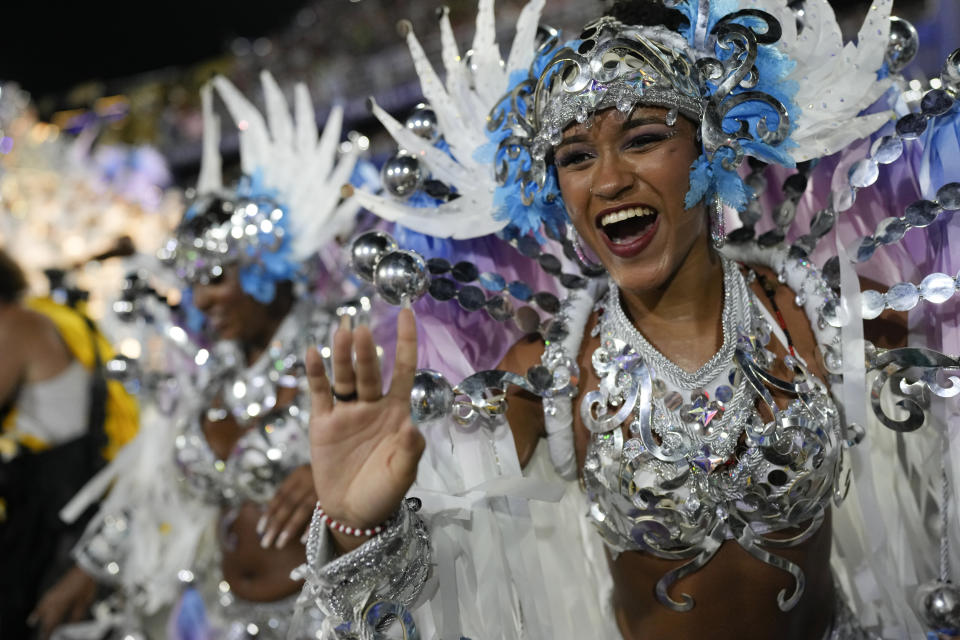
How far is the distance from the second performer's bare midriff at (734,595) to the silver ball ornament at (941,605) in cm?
17

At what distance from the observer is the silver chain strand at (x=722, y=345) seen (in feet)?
5.42

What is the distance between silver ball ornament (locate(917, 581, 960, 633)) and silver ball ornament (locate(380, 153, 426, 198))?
3.95 ft

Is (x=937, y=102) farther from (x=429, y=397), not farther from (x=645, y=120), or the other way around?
(x=429, y=397)

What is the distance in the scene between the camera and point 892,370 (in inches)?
64.6

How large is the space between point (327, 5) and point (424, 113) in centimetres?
526

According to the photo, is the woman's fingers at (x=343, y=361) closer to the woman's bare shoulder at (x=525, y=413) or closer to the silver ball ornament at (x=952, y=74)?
the woman's bare shoulder at (x=525, y=413)

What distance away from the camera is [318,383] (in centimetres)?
Result: 149

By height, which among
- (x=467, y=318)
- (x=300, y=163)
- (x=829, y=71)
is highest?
(x=300, y=163)

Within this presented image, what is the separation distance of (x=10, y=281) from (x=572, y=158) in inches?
111

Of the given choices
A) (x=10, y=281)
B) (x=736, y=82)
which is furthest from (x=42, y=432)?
(x=736, y=82)

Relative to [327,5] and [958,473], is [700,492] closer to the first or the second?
[958,473]

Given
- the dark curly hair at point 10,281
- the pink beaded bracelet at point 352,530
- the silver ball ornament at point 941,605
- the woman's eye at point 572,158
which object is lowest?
the silver ball ornament at point 941,605

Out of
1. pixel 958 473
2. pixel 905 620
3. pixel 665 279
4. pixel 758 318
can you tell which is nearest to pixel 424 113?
pixel 665 279

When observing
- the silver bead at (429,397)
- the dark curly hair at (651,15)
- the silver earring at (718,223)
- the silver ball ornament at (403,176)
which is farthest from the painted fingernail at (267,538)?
the dark curly hair at (651,15)
